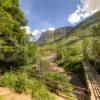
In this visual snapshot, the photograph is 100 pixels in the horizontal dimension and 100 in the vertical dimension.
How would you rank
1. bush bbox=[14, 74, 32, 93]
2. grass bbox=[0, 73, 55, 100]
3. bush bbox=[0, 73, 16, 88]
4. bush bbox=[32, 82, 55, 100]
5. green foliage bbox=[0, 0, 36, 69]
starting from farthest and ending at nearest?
1. green foliage bbox=[0, 0, 36, 69]
2. bush bbox=[0, 73, 16, 88]
3. bush bbox=[14, 74, 32, 93]
4. grass bbox=[0, 73, 55, 100]
5. bush bbox=[32, 82, 55, 100]

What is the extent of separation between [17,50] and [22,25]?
4416mm

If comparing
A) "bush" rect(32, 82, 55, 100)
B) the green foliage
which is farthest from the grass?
the green foliage

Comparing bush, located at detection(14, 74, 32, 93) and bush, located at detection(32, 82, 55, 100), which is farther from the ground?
bush, located at detection(14, 74, 32, 93)

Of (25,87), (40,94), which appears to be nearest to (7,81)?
(25,87)

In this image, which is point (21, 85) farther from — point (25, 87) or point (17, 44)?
point (17, 44)

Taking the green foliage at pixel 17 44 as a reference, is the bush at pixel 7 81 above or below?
below

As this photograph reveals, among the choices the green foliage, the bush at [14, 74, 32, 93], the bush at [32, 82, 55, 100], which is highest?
the green foliage

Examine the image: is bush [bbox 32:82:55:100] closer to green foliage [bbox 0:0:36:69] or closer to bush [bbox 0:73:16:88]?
bush [bbox 0:73:16:88]

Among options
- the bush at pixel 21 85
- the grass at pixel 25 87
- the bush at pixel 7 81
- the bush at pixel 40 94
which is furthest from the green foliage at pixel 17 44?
the bush at pixel 40 94

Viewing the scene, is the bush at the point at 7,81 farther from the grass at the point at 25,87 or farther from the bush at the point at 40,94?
the bush at the point at 40,94

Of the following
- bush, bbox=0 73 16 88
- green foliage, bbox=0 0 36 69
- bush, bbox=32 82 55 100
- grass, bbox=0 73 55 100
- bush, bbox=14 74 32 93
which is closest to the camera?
bush, bbox=32 82 55 100

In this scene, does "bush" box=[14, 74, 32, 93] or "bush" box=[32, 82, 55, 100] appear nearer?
"bush" box=[32, 82, 55, 100]

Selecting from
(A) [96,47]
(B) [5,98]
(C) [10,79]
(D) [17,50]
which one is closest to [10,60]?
(D) [17,50]

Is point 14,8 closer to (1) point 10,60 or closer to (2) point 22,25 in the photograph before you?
(2) point 22,25
